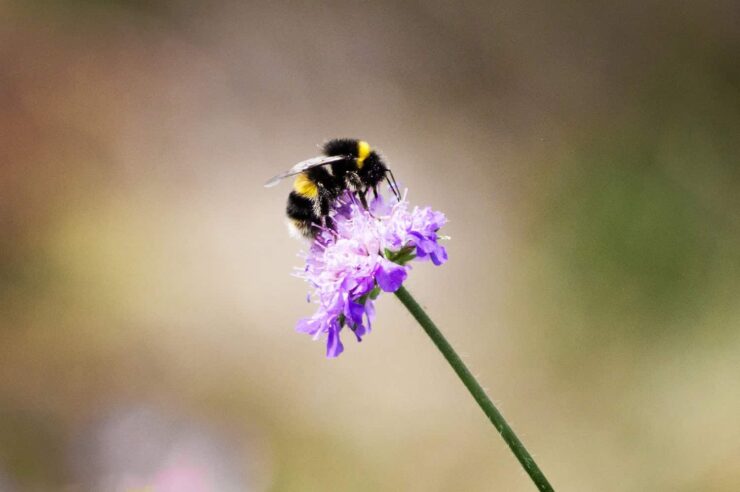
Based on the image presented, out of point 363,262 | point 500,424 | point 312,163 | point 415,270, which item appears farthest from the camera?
point 415,270

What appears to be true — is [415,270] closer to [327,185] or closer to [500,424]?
[327,185]

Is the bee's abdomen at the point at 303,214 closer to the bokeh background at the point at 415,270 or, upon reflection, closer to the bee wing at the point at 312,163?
the bee wing at the point at 312,163

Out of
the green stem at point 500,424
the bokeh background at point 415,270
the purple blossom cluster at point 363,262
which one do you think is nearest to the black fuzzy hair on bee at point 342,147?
the purple blossom cluster at point 363,262

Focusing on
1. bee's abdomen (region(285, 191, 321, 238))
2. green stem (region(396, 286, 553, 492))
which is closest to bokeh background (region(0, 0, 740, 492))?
bee's abdomen (region(285, 191, 321, 238))

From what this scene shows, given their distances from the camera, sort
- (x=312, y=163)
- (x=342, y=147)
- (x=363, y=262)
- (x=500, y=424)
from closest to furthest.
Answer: (x=500, y=424), (x=363, y=262), (x=312, y=163), (x=342, y=147)

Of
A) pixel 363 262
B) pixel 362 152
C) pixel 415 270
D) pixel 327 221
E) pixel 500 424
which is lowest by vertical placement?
pixel 500 424

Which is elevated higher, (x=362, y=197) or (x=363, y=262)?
(x=362, y=197)

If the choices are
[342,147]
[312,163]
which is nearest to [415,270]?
[342,147]
